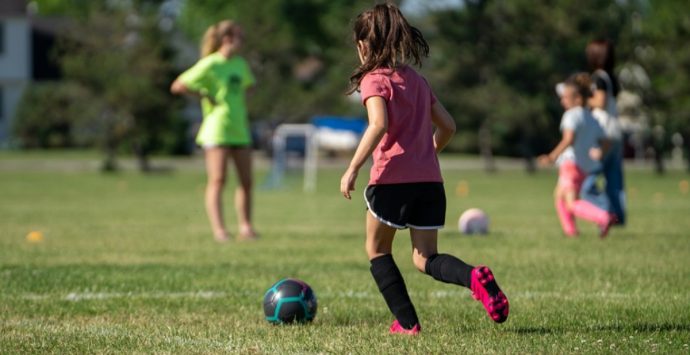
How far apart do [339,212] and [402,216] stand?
11917 millimetres

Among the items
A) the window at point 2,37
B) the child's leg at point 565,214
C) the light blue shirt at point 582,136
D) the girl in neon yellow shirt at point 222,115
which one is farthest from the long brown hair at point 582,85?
the window at point 2,37

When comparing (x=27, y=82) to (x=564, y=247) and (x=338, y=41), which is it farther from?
(x=564, y=247)

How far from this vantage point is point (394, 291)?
5820 millimetres

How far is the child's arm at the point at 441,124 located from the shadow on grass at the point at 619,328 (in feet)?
3.49

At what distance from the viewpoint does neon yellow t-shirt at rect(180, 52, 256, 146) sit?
1176 cm

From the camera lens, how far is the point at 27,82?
59.9 m

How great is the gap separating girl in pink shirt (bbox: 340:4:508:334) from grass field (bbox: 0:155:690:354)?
0.34m

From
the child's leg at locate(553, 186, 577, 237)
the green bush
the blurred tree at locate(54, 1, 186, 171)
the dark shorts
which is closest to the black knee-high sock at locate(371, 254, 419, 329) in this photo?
Result: the dark shorts

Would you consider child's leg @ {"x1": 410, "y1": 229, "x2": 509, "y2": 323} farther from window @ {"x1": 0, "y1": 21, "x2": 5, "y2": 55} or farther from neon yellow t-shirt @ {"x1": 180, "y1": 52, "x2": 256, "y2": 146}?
window @ {"x1": 0, "y1": 21, "x2": 5, "y2": 55}

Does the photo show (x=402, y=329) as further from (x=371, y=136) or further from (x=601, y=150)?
(x=601, y=150)

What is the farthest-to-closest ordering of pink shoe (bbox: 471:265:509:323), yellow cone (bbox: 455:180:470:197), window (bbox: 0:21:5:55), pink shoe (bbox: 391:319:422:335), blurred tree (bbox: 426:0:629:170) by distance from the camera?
window (bbox: 0:21:5:55) < blurred tree (bbox: 426:0:629:170) < yellow cone (bbox: 455:180:470:197) < pink shoe (bbox: 391:319:422:335) < pink shoe (bbox: 471:265:509:323)

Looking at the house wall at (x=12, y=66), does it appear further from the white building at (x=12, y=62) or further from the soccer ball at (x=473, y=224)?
the soccer ball at (x=473, y=224)

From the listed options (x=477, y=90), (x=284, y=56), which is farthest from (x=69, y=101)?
(x=477, y=90)

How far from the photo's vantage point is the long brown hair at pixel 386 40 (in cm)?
568
